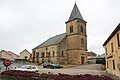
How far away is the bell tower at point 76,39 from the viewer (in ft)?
181

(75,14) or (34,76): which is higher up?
(75,14)

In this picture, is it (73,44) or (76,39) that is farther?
(73,44)

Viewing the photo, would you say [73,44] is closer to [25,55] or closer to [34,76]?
[34,76]

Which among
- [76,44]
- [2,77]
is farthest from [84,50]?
[2,77]

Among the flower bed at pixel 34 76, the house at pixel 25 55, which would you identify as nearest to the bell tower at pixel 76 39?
the flower bed at pixel 34 76

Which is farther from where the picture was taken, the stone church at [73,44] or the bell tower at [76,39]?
the stone church at [73,44]

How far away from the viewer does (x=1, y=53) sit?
91625 millimetres

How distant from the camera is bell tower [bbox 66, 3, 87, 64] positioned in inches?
2167

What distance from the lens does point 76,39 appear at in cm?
5559

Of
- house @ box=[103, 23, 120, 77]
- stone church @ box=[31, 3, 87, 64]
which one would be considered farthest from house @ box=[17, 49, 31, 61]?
house @ box=[103, 23, 120, 77]

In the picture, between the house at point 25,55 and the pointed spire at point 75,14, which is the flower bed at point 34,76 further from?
the house at point 25,55

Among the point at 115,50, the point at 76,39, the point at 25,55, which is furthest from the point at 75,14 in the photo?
the point at 25,55

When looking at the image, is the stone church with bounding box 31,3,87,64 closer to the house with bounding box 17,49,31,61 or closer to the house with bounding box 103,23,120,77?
the house with bounding box 103,23,120,77

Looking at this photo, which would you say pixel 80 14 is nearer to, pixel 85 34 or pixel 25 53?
pixel 85 34
